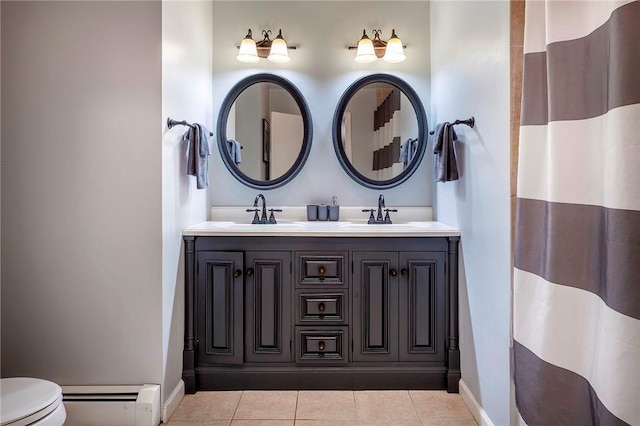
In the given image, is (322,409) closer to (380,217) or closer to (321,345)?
(321,345)

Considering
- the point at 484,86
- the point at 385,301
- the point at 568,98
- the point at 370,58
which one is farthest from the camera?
the point at 370,58

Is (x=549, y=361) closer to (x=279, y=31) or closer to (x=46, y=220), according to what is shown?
(x=46, y=220)

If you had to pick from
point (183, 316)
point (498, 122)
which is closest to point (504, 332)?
point (498, 122)

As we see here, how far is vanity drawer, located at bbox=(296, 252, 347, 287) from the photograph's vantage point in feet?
7.20

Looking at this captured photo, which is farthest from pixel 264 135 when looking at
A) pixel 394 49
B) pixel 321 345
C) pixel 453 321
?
pixel 453 321

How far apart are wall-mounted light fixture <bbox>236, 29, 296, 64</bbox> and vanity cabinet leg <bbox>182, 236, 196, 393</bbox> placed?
4.61 feet

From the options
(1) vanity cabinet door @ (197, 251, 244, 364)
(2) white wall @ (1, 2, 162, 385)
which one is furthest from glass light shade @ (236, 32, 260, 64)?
Answer: (1) vanity cabinet door @ (197, 251, 244, 364)

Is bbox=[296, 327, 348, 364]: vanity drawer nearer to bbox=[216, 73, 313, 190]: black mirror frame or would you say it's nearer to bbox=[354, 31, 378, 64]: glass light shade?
bbox=[216, 73, 313, 190]: black mirror frame

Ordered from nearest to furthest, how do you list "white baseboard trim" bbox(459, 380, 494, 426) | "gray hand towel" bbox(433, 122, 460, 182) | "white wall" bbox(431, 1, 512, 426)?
1. "white wall" bbox(431, 1, 512, 426)
2. "white baseboard trim" bbox(459, 380, 494, 426)
3. "gray hand towel" bbox(433, 122, 460, 182)

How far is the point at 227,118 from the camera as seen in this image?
9.19 feet

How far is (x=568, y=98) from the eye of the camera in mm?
1060

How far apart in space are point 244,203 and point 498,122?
182 centimetres

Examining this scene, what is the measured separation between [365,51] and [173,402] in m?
2.52

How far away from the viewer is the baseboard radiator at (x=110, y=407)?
5.89 ft
